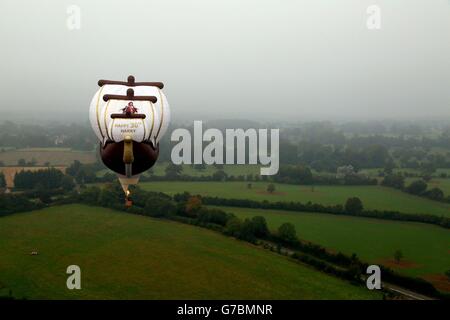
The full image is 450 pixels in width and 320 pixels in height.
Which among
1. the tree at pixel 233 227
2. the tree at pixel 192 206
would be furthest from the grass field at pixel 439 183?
the tree at pixel 192 206

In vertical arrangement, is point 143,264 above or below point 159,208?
below

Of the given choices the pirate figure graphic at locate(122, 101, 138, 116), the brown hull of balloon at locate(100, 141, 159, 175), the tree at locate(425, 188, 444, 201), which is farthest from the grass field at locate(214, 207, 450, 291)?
the pirate figure graphic at locate(122, 101, 138, 116)

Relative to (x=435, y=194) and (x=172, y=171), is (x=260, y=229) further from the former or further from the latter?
(x=172, y=171)

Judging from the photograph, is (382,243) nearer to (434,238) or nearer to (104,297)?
(434,238)

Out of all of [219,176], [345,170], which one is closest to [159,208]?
[219,176]

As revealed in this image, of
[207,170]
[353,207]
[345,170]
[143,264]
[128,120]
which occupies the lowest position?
[143,264]
